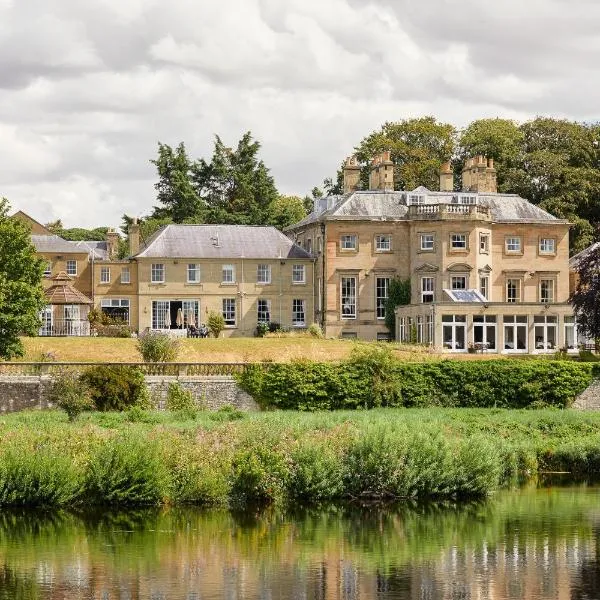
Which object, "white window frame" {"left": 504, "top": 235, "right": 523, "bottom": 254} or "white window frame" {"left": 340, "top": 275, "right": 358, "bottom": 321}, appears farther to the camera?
"white window frame" {"left": 504, "top": 235, "right": 523, "bottom": 254}

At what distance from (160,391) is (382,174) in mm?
26308

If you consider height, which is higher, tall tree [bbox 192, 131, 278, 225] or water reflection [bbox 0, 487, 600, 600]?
tall tree [bbox 192, 131, 278, 225]

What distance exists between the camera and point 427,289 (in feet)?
209

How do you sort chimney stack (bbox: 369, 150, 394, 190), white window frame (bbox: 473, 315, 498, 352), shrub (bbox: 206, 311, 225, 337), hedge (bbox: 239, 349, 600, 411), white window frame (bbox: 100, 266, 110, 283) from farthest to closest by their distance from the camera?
chimney stack (bbox: 369, 150, 394, 190)
white window frame (bbox: 100, 266, 110, 283)
shrub (bbox: 206, 311, 225, 337)
white window frame (bbox: 473, 315, 498, 352)
hedge (bbox: 239, 349, 600, 411)

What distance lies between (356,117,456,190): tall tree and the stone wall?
33.8m

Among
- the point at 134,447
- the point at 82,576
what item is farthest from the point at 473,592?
the point at 134,447

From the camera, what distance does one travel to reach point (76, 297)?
2409 inches

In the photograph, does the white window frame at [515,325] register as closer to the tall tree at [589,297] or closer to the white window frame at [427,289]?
the white window frame at [427,289]

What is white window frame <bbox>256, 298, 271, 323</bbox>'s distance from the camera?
65688mm

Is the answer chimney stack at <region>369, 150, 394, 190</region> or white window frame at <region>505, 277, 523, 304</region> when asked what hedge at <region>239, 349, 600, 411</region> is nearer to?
white window frame at <region>505, 277, 523, 304</region>

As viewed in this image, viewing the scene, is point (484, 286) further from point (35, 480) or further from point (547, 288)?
point (35, 480)

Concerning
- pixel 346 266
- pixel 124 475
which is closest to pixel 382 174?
pixel 346 266

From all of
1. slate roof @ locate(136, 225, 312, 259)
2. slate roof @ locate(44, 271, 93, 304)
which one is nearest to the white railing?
slate roof @ locate(44, 271, 93, 304)

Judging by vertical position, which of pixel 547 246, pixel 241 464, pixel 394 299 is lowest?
pixel 241 464
